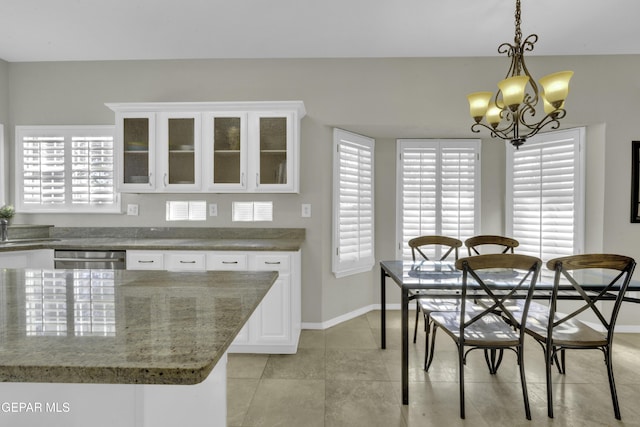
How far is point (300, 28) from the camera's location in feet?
9.43

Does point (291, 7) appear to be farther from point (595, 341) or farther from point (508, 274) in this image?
point (595, 341)

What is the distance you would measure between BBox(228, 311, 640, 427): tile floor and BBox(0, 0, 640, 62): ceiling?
110 inches

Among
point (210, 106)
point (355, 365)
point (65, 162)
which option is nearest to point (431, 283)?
point (355, 365)

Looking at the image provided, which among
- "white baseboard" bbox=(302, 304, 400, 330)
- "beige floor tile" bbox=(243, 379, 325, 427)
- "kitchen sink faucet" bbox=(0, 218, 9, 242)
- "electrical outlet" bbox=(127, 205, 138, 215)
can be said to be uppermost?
"electrical outlet" bbox=(127, 205, 138, 215)

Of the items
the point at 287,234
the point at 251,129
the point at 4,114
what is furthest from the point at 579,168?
the point at 4,114

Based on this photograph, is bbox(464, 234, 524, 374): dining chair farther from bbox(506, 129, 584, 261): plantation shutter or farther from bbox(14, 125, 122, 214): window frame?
bbox(14, 125, 122, 214): window frame

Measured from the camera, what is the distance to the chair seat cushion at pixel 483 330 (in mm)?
1972

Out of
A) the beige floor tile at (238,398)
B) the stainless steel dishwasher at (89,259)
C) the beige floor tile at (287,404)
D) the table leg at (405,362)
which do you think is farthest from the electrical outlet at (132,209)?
the table leg at (405,362)

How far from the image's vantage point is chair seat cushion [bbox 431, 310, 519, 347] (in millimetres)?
1972

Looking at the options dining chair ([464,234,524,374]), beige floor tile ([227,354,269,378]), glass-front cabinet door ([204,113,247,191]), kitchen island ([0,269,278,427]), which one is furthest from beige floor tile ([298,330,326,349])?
kitchen island ([0,269,278,427])

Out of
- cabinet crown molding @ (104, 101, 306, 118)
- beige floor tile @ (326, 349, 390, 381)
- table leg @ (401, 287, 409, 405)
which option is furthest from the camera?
cabinet crown molding @ (104, 101, 306, 118)

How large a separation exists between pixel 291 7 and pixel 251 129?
1.04 meters

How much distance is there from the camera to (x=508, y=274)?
7.66 feet

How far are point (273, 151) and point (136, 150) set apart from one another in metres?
1.30
